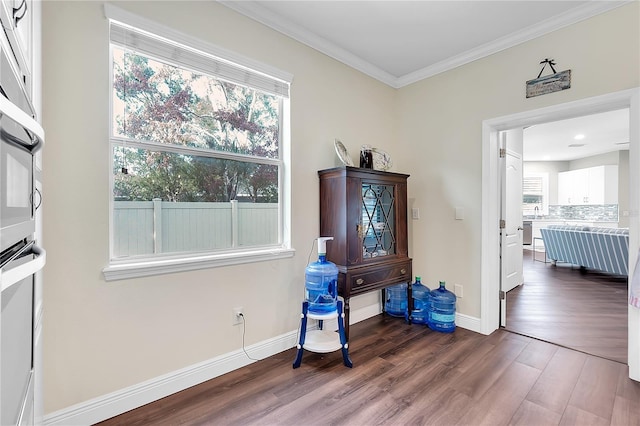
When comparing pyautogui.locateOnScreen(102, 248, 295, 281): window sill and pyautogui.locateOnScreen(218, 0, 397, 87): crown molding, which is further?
pyautogui.locateOnScreen(218, 0, 397, 87): crown molding

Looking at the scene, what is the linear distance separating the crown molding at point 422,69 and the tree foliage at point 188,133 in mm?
544

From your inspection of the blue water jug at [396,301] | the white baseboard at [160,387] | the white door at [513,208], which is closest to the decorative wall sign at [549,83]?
the white door at [513,208]

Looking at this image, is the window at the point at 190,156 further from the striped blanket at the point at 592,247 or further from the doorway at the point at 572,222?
the striped blanket at the point at 592,247

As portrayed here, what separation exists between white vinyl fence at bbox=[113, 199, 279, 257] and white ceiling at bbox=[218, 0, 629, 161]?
1.45 m

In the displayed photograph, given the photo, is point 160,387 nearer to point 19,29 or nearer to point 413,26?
point 19,29

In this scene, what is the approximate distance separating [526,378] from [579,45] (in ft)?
8.12

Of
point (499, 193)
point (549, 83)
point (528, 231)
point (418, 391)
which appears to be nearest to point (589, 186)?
point (528, 231)

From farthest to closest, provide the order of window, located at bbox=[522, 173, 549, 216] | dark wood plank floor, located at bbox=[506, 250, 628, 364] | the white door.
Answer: window, located at bbox=[522, 173, 549, 216] < the white door < dark wood plank floor, located at bbox=[506, 250, 628, 364]

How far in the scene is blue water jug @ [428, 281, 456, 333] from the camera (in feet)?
9.19

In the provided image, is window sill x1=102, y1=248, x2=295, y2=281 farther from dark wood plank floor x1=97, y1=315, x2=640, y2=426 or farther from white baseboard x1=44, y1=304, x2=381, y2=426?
dark wood plank floor x1=97, y1=315, x2=640, y2=426

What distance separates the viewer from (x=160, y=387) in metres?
1.79

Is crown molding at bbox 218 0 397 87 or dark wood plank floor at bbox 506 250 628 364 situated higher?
crown molding at bbox 218 0 397 87

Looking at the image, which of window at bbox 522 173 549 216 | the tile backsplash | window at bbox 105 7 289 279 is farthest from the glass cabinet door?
the tile backsplash

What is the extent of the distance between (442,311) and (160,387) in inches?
94.5
